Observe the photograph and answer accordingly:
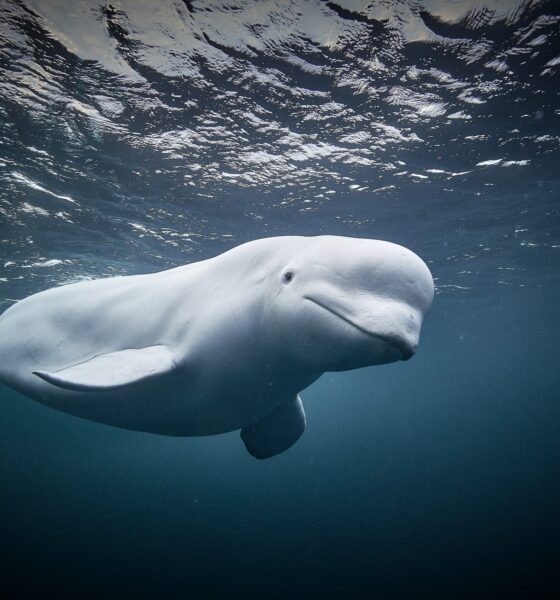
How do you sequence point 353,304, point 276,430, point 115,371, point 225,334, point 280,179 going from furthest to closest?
point 280,179 → point 276,430 → point 225,334 → point 115,371 → point 353,304

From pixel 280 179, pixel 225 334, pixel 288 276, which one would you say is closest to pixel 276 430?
pixel 225 334

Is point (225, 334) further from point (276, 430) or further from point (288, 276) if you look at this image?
point (276, 430)

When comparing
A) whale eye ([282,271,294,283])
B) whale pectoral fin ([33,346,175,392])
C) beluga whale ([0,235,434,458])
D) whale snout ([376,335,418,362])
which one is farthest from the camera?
whale eye ([282,271,294,283])

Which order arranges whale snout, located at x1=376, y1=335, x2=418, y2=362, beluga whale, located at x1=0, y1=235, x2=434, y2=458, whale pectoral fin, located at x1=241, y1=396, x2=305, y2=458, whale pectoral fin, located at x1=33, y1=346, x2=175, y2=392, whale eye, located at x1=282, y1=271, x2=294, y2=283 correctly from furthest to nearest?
whale pectoral fin, located at x1=241, y1=396, x2=305, y2=458, whale eye, located at x1=282, y1=271, x2=294, y2=283, whale pectoral fin, located at x1=33, y1=346, x2=175, y2=392, beluga whale, located at x1=0, y1=235, x2=434, y2=458, whale snout, located at x1=376, y1=335, x2=418, y2=362

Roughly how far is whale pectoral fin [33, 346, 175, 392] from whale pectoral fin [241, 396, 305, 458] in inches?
73.0

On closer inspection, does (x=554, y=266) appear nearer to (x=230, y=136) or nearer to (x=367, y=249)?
(x=230, y=136)

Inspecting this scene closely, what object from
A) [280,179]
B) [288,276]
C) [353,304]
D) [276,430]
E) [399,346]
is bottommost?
[276,430]

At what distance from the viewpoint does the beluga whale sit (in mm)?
2213

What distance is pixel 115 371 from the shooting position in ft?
9.02

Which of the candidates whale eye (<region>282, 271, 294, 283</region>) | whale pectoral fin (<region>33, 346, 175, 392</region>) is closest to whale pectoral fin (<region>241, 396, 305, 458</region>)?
whale pectoral fin (<region>33, 346, 175, 392</region>)

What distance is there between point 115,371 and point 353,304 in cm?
178

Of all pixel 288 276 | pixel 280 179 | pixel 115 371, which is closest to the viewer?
pixel 288 276

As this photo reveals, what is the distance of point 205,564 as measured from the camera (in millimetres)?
14070

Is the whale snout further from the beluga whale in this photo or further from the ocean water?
the ocean water
